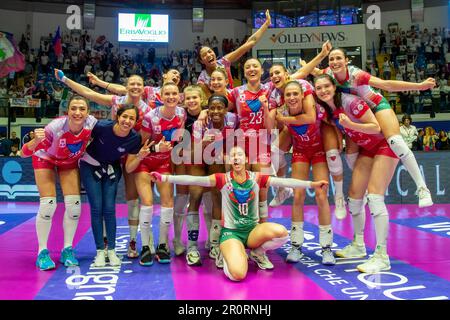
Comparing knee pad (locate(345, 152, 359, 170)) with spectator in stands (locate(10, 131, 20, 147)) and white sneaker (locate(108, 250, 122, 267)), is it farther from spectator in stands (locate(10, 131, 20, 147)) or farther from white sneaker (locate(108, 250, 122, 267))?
spectator in stands (locate(10, 131, 20, 147))

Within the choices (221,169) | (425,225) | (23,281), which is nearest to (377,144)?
(221,169)

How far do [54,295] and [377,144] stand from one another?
3399 millimetres

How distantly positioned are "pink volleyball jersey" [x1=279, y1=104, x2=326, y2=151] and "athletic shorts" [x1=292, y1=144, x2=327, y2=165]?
1.4 inches

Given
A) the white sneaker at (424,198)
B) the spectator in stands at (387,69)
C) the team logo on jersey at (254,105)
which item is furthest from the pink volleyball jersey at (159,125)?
the spectator in stands at (387,69)

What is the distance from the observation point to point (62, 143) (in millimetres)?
3982

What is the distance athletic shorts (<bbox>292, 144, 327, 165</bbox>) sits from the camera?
4379 mm

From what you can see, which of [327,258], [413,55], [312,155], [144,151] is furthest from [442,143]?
[144,151]

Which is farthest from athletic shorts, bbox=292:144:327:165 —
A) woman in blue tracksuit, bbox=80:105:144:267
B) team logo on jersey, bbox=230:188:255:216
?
woman in blue tracksuit, bbox=80:105:144:267

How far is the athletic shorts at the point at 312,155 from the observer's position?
438cm

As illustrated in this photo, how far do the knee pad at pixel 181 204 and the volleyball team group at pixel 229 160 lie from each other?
12 mm

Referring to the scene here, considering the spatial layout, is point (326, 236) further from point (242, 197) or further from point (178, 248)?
point (178, 248)

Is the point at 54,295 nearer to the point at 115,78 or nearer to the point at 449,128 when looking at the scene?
the point at 449,128

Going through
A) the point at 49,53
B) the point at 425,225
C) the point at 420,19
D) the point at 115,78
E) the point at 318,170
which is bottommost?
the point at 425,225

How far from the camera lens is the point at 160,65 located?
860 inches
